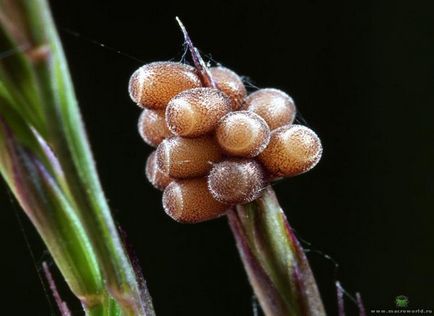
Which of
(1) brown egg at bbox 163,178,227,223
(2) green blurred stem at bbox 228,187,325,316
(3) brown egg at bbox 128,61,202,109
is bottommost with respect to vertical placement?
(2) green blurred stem at bbox 228,187,325,316

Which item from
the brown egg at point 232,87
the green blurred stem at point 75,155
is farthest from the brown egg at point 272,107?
the green blurred stem at point 75,155

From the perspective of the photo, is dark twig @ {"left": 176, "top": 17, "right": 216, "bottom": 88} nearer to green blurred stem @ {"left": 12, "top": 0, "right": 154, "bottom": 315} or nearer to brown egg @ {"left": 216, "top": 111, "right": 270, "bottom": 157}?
brown egg @ {"left": 216, "top": 111, "right": 270, "bottom": 157}

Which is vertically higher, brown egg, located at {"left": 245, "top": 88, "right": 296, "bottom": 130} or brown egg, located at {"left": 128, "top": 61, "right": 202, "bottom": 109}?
brown egg, located at {"left": 128, "top": 61, "right": 202, "bottom": 109}

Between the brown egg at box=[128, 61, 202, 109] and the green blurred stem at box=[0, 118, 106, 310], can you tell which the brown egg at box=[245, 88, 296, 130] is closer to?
the brown egg at box=[128, 61, 202, 109]

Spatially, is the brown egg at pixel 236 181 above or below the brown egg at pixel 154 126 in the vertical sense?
below

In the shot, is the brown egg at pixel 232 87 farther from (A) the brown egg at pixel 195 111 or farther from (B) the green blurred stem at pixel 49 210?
(B) the green blurred stem at pixel 49 210

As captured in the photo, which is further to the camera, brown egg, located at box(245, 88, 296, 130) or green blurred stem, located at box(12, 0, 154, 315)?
brown egg, located at box(245, 88, 296, 130)

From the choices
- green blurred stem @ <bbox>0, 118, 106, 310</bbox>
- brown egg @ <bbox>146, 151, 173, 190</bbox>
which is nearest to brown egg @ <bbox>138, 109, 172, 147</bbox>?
brown egg @ <bbox>146, 151, 173, 190</bbox>

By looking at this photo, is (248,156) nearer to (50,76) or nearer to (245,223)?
(245,223)
